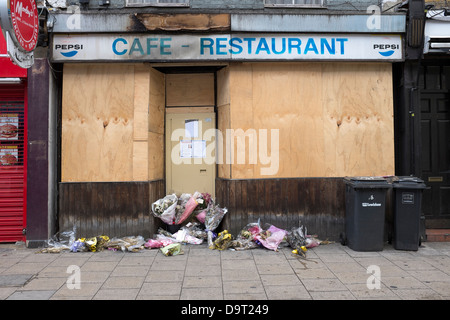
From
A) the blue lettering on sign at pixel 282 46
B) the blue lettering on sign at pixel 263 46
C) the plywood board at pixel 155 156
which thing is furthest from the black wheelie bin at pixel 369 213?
the plywood board at pixel 155 156

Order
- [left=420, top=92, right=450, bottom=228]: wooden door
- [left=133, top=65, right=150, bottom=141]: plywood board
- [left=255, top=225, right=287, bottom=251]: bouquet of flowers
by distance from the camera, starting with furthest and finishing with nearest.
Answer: [left=420, top=92, right=450, bottom=228]: wooden door
[left=133, top=65, right=150, bottom=141]: plywood board
[left=255, top=225, right=287, bottom=251]: bouquet of flowers

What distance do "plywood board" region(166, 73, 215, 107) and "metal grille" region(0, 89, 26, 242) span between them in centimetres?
301

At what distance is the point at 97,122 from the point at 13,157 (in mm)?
1893

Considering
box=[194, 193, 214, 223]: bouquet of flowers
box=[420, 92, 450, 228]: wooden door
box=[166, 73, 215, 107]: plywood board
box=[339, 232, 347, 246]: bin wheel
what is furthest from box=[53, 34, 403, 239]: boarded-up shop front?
box=[420, 92, 450, 228]: wooden door

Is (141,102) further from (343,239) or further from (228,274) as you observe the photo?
(343,239)

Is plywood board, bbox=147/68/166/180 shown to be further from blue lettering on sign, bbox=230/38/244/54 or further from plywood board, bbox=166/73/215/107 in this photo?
blue lettering on sign, bbox=230/38/244/54

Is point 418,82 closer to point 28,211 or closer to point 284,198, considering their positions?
point 284,198

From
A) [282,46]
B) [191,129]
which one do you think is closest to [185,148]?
[191,129]

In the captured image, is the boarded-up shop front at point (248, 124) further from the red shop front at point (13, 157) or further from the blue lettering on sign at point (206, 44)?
the red shop front at point (13, 157)

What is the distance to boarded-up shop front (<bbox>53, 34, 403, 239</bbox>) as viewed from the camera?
6.84 metres

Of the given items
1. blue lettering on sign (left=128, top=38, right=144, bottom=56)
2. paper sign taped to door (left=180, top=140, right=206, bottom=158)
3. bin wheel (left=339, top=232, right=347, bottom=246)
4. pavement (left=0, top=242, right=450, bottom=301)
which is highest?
blue lettering on sign (left=128, top=38, right=144, bottom=56)

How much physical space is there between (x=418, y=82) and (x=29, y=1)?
24.5 feet

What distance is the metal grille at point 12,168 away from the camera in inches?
273

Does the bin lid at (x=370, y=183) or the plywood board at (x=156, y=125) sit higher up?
the plywood board at (x=156, y=125)
